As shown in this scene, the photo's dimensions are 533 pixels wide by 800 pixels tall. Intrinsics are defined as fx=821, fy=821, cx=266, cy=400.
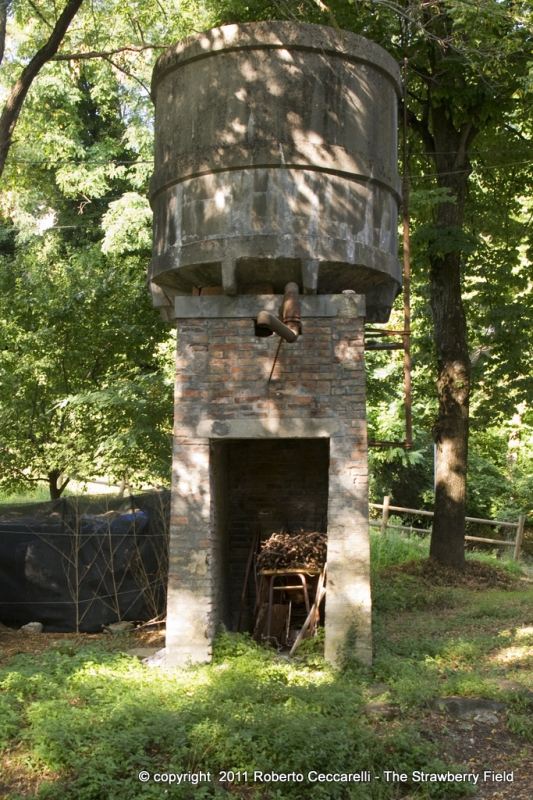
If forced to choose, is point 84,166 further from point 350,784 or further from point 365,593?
point 350,784

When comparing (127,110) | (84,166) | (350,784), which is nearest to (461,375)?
(350,784)

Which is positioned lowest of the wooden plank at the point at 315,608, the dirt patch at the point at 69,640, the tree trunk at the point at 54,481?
the dirt patch at the point at 69,640

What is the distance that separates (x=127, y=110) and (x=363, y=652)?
59.0ft

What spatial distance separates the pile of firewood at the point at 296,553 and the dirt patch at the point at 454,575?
4339 millimetres

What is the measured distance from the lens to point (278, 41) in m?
8.22

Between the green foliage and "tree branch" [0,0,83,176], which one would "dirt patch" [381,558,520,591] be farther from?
"tree branch" [0,0,83,176]

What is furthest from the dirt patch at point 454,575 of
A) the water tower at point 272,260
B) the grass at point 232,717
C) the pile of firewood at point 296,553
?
the water tower at point 272,260

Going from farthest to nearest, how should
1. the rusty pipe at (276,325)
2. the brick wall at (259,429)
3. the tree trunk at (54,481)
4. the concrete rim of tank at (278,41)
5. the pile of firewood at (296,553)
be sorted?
the tree trunk at (54,481) < the pile of firewood at (296,553) < the concrete rim of tank at (278,41) < the brick wall at (259,429) < the rusty pipe at (276,325)

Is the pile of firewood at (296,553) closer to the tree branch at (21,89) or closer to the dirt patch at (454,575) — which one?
the dirt patch at (454,575)

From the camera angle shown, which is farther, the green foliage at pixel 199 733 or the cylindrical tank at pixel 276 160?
the cylindrical tank at pixel 276 160

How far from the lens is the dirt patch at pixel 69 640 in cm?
924

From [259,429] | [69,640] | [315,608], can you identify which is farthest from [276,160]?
[69,640]

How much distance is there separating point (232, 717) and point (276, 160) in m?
5.17

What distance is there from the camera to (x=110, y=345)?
535 inches
